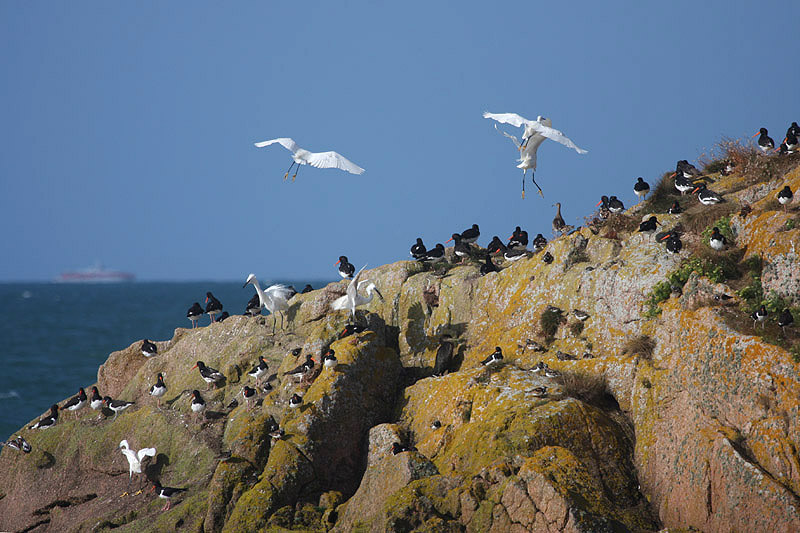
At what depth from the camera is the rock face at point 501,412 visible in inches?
503

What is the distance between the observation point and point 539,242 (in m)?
22.0

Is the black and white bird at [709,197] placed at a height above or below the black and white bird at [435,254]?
above

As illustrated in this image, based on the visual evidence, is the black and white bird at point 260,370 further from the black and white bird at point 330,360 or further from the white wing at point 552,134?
the white wing at point 552,134

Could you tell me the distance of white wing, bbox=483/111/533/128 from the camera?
20125mm

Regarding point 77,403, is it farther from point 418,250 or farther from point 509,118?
point 509,118

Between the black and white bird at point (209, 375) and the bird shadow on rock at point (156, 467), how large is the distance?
2553mm

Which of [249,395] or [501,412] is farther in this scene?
[249,395]

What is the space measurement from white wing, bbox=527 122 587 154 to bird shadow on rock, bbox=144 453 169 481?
13.1m

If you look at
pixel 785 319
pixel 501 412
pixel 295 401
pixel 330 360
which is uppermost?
pixel 785 319

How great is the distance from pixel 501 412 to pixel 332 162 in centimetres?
1089

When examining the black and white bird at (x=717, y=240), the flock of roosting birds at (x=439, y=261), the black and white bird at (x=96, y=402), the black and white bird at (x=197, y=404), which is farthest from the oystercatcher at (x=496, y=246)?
the black and white bird at (x=96, y=402)

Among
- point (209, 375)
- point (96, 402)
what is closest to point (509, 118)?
point (209, 375)

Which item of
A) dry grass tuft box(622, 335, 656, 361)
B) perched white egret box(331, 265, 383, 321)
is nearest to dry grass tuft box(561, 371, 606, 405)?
dry grass tuft box(622, 335, 656, 361)

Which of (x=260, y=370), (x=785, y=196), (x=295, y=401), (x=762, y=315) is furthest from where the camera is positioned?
(x=260, y=370)
